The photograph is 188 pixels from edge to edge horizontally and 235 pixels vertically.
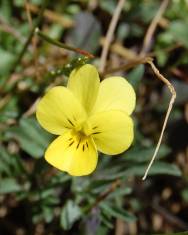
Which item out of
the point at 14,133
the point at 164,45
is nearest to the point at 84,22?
the point at 164,45

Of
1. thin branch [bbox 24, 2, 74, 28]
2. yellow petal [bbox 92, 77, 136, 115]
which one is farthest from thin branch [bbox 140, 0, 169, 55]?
yellow petal [bbox 92, 77, 136, 115]

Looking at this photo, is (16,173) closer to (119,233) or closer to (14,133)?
(14,133)

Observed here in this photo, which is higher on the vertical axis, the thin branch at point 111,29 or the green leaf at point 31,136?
the thin branch at point 111,29

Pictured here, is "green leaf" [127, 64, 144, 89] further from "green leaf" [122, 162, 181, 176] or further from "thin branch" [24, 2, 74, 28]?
"thin branch" [24, 2, 74, 28]

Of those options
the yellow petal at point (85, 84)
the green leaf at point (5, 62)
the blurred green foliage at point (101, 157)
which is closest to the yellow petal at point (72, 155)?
the yellow petal at point (85, 84)

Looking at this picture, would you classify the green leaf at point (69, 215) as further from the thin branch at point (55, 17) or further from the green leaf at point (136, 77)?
the thin branch at point (55, 17)

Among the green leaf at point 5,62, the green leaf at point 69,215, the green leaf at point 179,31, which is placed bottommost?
the green leaf at point 69,215
